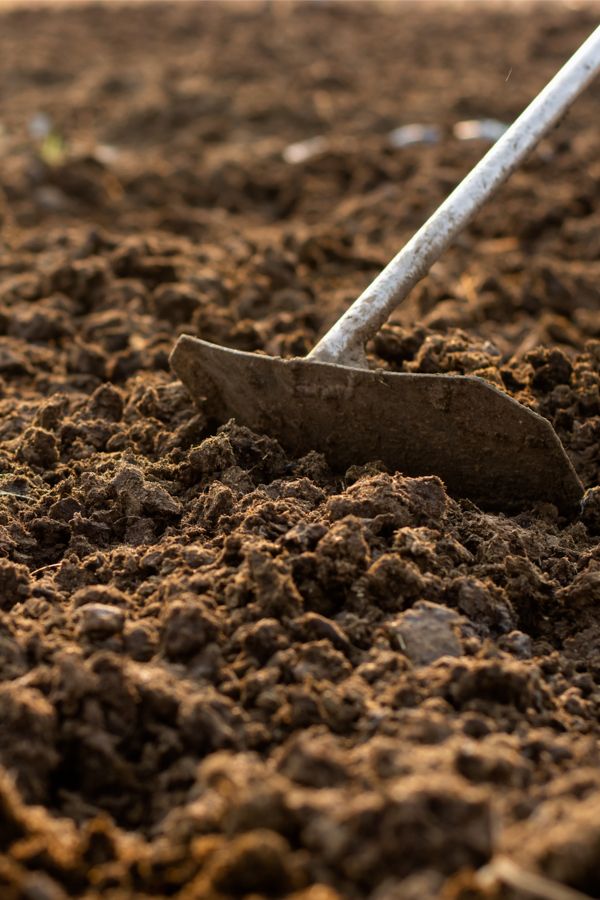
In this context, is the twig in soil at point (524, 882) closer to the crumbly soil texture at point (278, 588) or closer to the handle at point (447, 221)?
the crumbly soil texture at point (278, 588)

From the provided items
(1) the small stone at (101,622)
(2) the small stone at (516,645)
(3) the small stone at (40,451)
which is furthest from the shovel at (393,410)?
(1) the small stone at (101,622)

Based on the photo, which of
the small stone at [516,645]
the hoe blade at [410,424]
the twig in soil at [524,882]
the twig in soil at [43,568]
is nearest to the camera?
the twig in soil at [524,882]

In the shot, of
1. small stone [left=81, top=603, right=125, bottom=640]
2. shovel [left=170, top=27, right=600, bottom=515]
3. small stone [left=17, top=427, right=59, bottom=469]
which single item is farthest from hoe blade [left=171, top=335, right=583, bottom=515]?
small stone [left=81, top=603, right=125, bottom=640]

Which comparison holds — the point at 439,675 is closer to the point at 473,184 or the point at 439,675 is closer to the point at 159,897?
the point at 159,897

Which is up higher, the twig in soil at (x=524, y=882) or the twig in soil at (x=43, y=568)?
the twig in soil at (x=524, y=882)

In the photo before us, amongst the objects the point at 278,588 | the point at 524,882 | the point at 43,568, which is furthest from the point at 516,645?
the point at 43,568

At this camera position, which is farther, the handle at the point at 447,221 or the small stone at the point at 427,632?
the handle at the point at 447,221
